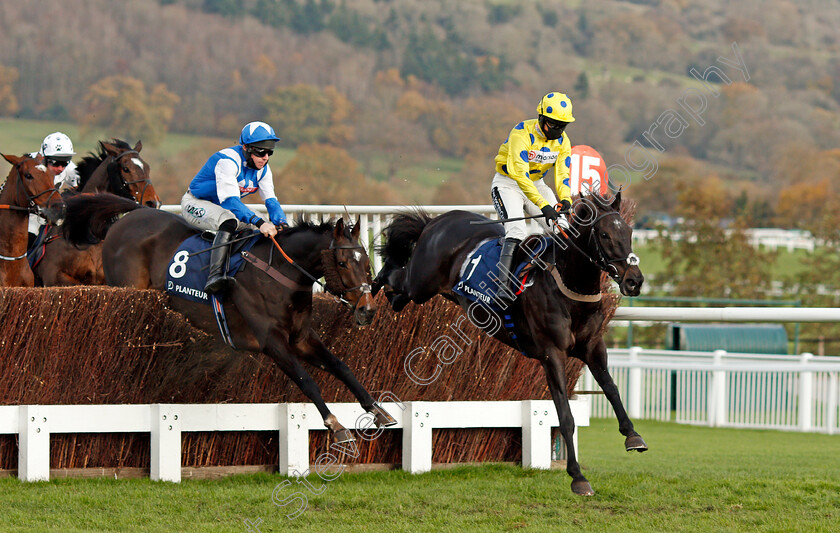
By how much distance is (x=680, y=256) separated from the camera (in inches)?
Result: 1027

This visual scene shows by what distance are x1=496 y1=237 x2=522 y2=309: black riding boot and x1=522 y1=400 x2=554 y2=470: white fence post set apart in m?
0.96

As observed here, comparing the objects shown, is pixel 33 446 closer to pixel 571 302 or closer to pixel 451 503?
pixel 451 503

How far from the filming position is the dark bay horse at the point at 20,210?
7.62 m

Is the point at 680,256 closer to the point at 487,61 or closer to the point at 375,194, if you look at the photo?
the point at 375,194

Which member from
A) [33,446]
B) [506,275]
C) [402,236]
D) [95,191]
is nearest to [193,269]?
[33,446]

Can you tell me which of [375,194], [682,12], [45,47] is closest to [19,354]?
[375,194]

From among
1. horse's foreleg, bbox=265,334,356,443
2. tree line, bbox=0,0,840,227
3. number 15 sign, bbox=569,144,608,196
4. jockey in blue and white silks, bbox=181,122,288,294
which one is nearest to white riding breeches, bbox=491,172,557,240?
number 15 sign, bbox=569,144,608,196

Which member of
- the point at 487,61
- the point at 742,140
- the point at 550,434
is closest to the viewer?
the point at 550,434

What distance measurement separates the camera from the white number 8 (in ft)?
20.0

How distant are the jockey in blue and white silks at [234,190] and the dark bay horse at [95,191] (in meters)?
1.96

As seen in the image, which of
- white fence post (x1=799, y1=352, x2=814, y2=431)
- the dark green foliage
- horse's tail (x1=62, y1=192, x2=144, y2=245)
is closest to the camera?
horse's tail (x1=62, y1=192, x2=144, y2=245)

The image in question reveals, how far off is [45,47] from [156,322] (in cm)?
4863

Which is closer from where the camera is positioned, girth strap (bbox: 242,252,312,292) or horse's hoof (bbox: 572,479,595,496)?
horse's hoof (bbox: 572,479,595,496)

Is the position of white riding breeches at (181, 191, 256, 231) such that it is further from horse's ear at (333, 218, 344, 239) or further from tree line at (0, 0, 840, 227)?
tree line at (0, 0, 840, 227)
